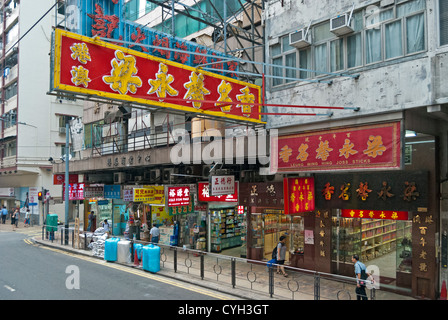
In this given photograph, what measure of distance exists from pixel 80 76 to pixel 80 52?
0.54m

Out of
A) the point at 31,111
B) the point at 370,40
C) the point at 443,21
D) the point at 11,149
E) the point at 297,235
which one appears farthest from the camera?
the point at 11,149

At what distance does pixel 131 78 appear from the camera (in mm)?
8562

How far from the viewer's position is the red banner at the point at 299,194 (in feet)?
41.2

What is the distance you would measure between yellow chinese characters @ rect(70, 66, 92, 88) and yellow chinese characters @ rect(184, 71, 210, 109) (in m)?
2.73

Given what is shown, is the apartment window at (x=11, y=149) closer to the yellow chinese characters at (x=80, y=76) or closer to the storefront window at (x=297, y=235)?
the storefront window at (x=297, y=235)

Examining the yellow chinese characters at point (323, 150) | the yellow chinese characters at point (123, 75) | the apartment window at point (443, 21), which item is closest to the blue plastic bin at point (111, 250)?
the yellow chinese characters at point (123, 75)

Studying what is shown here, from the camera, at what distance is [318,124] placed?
1159cm

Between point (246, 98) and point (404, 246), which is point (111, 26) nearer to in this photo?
Result: point (246, 98)

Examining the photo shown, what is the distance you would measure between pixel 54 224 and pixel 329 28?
2119 cm

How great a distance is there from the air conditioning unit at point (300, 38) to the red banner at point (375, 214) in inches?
236

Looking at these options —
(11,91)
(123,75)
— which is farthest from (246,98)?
(11,91)

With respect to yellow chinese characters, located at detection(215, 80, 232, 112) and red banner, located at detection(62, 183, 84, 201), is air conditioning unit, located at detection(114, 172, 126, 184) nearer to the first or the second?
red banner, located at detection(62, 183, 84, 201)

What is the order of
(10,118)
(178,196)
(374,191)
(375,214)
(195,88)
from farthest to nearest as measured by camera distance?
1. (10,118)
2. (178,196)
3. (375,214)
4. (374,191)
5. (195,88)

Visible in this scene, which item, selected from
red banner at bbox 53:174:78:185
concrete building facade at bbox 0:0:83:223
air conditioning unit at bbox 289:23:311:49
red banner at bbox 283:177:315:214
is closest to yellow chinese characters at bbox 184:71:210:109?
air conditioning unit at bbox 289:23:311:49
